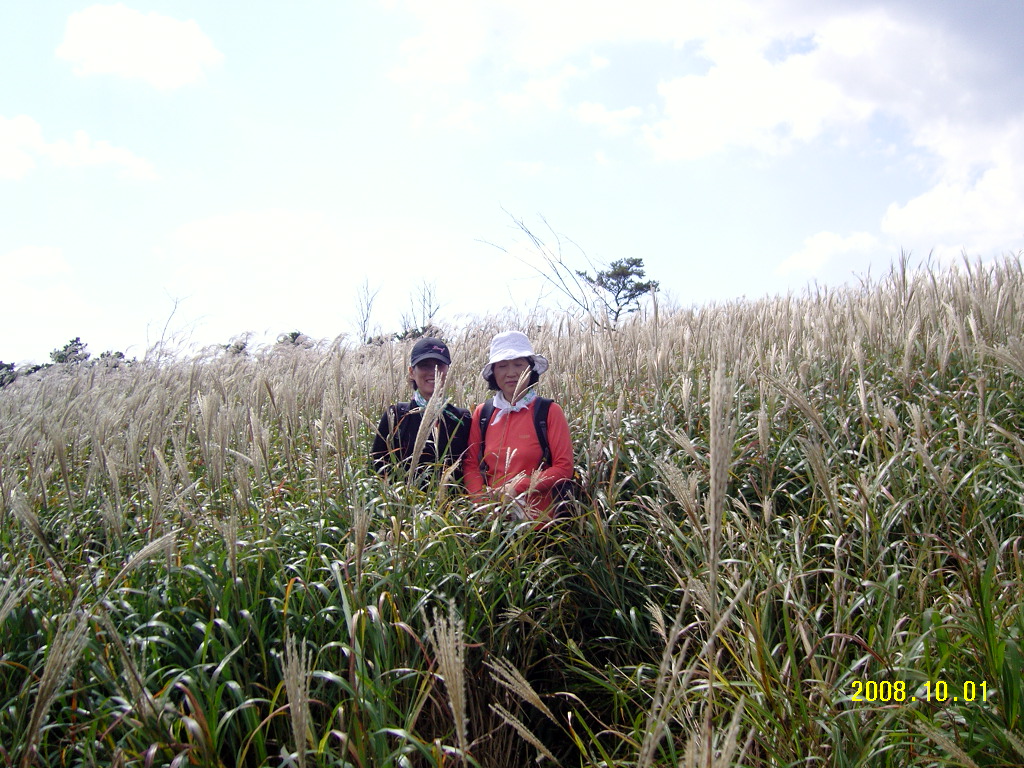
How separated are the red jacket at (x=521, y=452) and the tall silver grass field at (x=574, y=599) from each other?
0.19 metres

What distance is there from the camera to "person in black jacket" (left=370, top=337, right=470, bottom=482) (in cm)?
303

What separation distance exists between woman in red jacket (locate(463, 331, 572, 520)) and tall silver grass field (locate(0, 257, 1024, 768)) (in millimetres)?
181

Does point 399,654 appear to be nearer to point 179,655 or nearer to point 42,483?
point 179,655

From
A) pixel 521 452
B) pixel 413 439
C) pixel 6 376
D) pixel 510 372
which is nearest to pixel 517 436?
pixel 521 452

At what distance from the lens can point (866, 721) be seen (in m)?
1.71

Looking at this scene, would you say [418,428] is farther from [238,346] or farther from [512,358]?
[238,346]

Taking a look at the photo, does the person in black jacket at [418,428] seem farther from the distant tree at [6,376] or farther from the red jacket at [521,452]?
the distant tree at [6,376]

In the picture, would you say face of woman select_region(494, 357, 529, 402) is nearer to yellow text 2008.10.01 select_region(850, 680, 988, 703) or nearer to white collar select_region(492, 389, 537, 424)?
white collar select_region(492, 389, 537, 424)

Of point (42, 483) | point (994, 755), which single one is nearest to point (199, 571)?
point (42, 483)

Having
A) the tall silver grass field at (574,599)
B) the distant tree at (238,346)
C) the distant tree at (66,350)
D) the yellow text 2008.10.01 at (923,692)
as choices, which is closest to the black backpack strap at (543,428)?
the tall silver grass field at (574,599)

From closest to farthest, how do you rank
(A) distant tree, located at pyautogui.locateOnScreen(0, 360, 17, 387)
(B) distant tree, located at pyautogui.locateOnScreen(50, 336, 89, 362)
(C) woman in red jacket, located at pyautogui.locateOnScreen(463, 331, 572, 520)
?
(C) woman in red jacket, located at pyautogui.locateOnScreen(463, 331, 572, 520) → (A) distant tree, located at pyautogui.locateOnScreen(0, 360, 17, 387) → (B) distant tree, located at pyautogui.locateOnScreen(50, 336, 89, 362)

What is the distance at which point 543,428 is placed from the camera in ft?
10.6

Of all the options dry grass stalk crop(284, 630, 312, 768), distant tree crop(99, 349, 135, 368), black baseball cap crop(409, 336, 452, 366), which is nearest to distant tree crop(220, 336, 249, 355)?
distant tree crop(99, 349, 135, 368)

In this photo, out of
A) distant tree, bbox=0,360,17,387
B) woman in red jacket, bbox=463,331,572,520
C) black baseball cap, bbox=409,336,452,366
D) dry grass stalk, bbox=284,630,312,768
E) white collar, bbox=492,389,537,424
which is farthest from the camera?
distant tree, bbox=0,360,17,387
